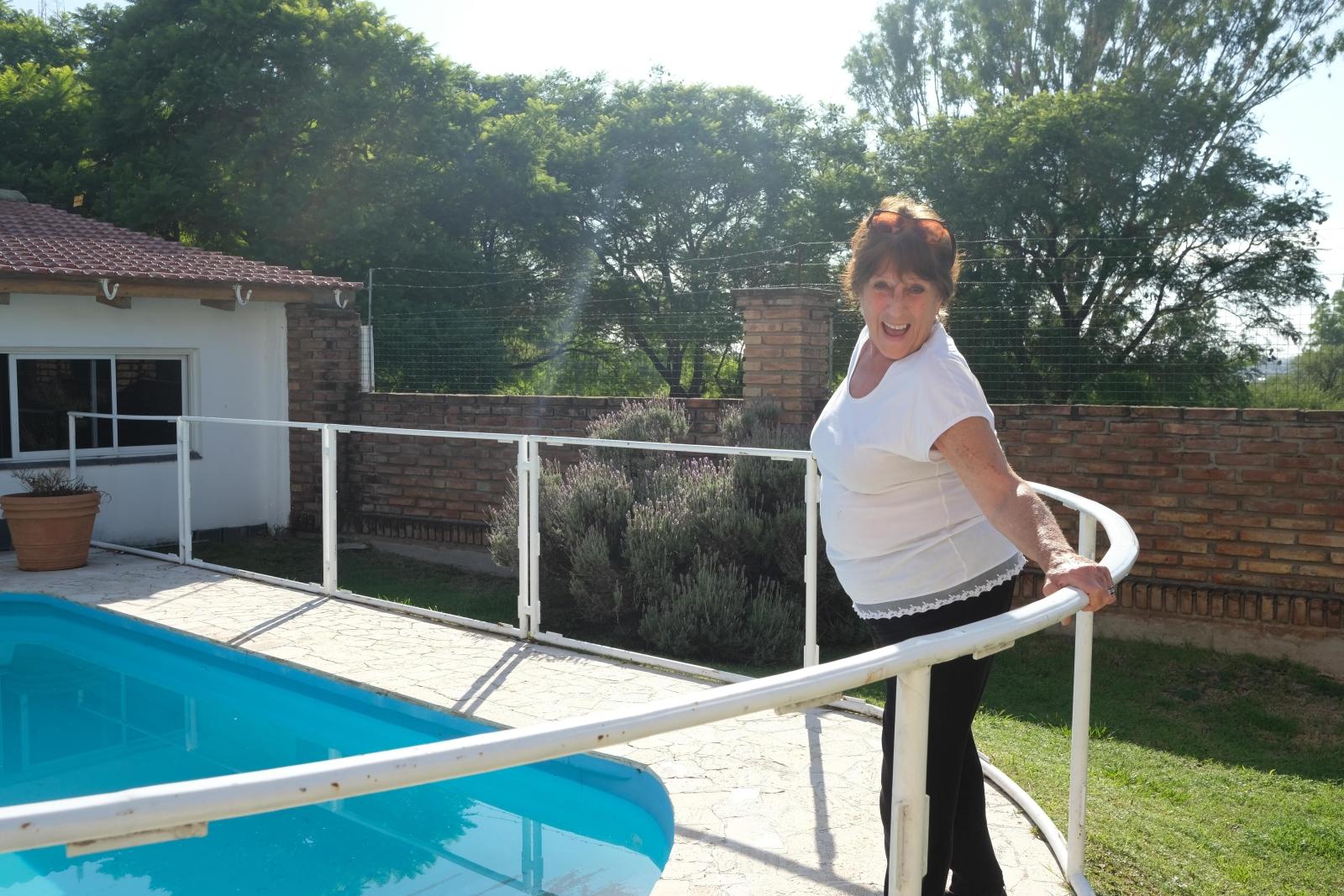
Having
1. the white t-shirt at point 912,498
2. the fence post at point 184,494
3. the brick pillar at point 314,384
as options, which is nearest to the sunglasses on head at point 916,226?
the white t-shirt at point 912,498

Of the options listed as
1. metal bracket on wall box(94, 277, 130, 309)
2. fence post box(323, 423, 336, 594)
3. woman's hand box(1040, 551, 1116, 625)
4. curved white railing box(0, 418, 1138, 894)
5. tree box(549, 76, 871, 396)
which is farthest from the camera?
tree box(549, 76, 871, 396)

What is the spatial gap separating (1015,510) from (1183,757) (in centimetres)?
319

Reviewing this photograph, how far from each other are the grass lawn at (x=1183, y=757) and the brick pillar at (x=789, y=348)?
2018 mm

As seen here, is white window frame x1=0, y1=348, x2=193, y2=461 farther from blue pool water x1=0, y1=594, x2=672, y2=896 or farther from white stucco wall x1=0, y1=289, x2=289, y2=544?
blue pool water x1=0, y1=594, x2=672, y2=896

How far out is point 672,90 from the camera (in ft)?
75.0

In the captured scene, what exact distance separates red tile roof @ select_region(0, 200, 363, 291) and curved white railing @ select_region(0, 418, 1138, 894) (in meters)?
8.38

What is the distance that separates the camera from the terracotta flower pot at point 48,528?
780 cm

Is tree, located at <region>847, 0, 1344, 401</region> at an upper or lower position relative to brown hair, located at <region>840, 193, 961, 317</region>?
upper

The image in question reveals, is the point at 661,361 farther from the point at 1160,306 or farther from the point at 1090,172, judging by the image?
the point at 1090,172

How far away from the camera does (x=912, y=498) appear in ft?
6.82

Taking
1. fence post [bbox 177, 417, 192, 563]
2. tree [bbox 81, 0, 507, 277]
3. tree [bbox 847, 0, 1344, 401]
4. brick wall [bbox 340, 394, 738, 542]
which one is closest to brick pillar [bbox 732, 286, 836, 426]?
brick wall [bbox 340, 394, 738, 542]

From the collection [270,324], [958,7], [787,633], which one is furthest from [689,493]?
[958,7]

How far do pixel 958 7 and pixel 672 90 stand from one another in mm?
5670

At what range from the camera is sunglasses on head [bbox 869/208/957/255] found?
7.18ft
